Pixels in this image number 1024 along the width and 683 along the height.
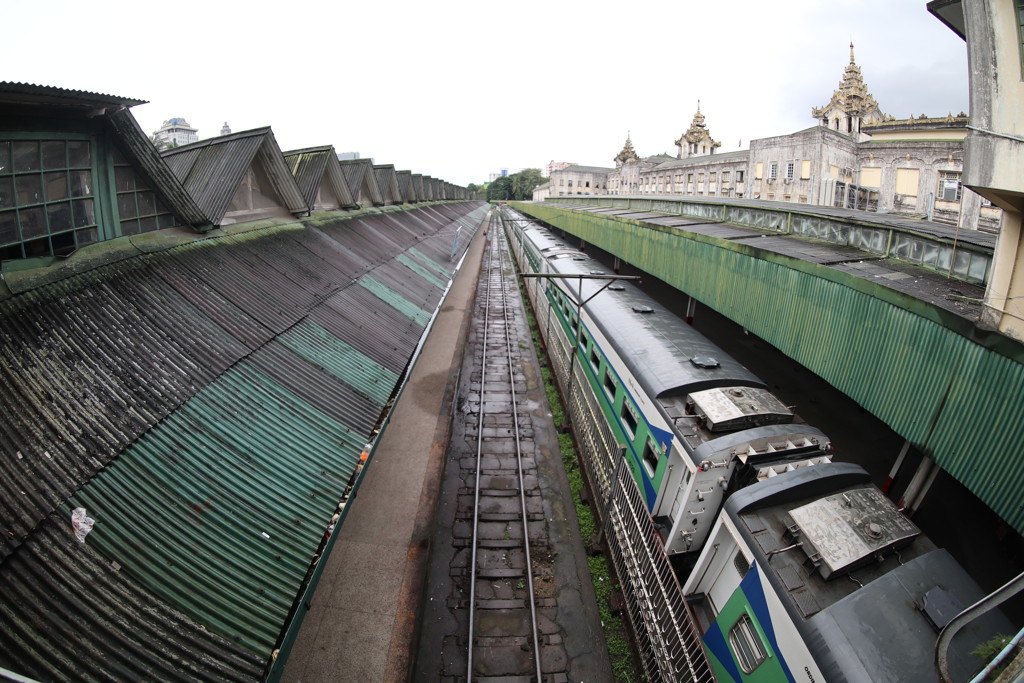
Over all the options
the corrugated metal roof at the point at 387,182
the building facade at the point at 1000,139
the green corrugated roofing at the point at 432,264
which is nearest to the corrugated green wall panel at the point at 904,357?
the building facade at the point at 1000,139

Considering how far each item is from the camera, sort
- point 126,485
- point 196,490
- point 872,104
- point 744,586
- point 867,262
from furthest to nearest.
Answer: point 872,104, point 867,262, point 744,586, point 196,490, point 126,485

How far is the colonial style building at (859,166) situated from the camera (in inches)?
929

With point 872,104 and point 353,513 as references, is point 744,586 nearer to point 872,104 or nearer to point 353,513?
point 353,513

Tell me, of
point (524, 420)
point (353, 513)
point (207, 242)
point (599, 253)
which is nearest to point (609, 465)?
point (524, 420)

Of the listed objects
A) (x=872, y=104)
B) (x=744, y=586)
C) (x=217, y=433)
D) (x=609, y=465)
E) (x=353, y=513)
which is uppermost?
(x=872, y=104)

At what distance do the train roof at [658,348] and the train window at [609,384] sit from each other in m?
0.78

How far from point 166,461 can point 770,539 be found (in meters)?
6.34

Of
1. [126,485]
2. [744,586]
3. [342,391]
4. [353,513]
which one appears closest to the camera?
[126,485]

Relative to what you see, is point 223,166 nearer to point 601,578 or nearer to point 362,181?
point 362,181

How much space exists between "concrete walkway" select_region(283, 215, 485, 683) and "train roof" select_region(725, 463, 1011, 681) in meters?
5.09

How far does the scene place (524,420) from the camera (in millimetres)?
13227

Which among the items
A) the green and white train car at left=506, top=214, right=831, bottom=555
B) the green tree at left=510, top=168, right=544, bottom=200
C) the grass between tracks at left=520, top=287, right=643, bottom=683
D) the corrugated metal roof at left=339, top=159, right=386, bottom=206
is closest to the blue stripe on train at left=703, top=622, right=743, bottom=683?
the green and white train car at left=506, top=214, right=831, bottom=555

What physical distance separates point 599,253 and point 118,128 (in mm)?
24386

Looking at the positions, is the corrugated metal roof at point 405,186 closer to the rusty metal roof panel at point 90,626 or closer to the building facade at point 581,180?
the rusty metal roof panel at point 90,626
